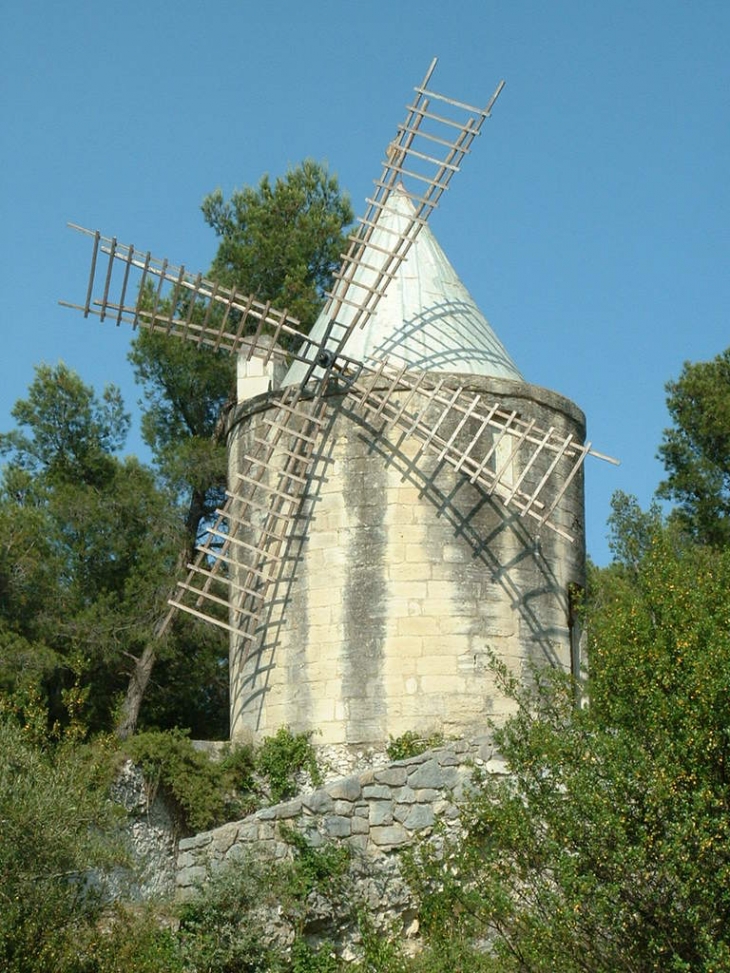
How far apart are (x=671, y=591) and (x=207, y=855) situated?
3664 mm

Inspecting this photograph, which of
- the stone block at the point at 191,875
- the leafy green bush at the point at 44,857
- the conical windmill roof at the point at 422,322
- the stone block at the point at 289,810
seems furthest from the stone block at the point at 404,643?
the leafy green bush at the point at 44,857

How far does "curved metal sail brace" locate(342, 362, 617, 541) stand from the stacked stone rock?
2.45m

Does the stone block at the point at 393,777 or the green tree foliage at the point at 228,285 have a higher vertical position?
the green tree foliage at the point at 228,285

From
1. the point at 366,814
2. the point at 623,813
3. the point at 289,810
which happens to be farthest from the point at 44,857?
the point at 623,813

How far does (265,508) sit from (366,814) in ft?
10.3

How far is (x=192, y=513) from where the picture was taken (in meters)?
17.7

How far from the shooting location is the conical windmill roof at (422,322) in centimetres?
1361

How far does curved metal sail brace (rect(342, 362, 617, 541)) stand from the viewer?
42.0ft

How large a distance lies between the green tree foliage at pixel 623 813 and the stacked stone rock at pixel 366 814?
0.98 metres

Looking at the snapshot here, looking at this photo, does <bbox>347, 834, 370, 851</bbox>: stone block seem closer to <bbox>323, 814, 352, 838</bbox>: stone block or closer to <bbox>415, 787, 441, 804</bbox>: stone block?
<bbox>323, 814, 352, 838</bbox>: stone block

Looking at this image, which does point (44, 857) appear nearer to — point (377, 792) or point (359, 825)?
point (359, 825)

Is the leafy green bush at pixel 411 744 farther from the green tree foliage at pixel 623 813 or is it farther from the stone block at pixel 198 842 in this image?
the green tree foliage at pixel 623 813

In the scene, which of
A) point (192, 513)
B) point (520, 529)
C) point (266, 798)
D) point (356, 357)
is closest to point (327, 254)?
point (192, 513)

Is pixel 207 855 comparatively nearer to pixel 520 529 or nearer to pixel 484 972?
pixel 484 972
